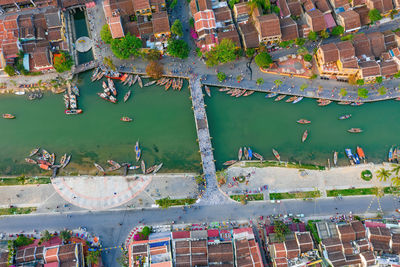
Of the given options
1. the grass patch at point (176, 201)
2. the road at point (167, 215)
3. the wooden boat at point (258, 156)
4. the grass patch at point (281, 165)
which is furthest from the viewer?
the wooden boat at point (258, 156)

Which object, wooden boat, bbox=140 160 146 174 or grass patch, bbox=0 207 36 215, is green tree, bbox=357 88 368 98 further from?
grass patch, bbox=0 207 36 215

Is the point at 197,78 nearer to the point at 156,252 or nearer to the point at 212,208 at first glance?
the point at 212,208

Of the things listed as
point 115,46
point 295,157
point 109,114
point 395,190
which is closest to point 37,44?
point 115,46

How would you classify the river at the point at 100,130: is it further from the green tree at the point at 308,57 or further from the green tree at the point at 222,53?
the green tree at the point at 308,57

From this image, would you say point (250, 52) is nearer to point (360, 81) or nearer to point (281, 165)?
point (360, 81)

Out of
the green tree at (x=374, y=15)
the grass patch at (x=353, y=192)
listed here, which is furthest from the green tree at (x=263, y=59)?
the grass patch at (x=353, y=192)

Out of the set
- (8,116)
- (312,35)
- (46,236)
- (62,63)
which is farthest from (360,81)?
(8,116)

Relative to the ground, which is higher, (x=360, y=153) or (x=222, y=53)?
(x=222, y=53)
